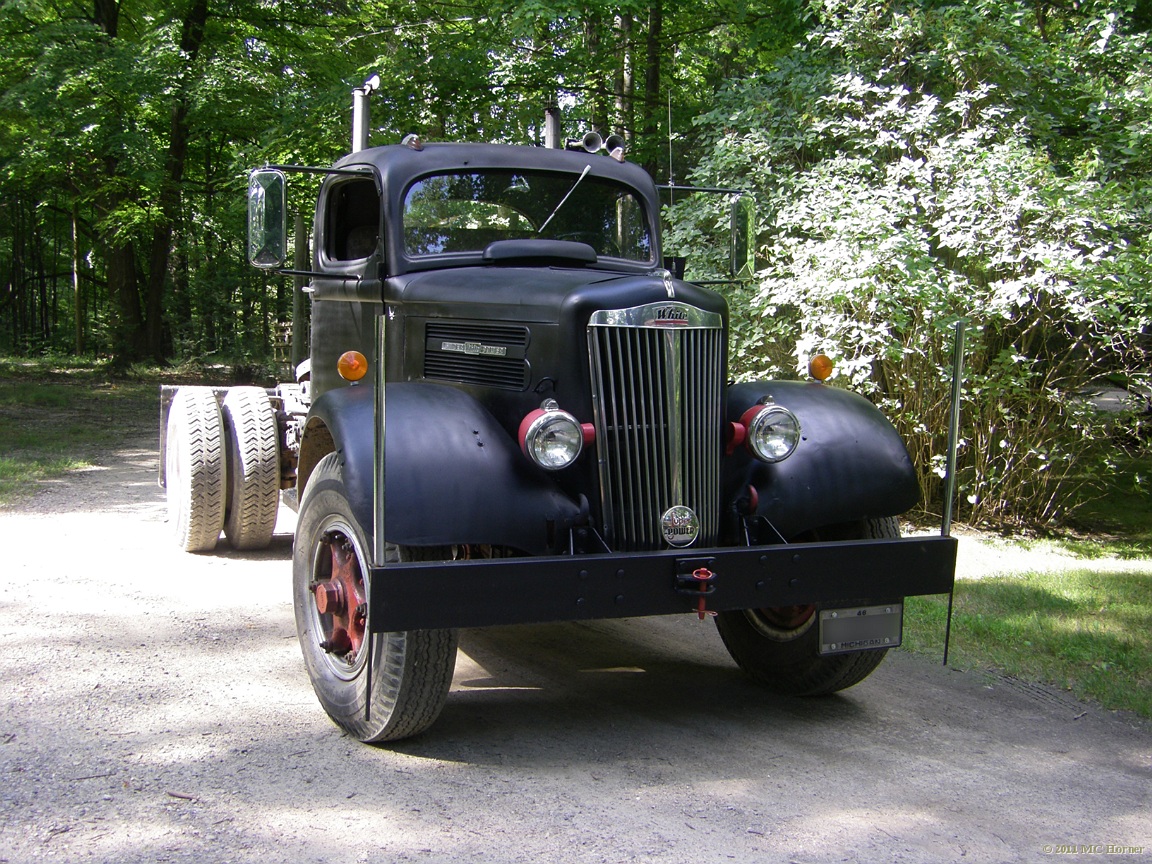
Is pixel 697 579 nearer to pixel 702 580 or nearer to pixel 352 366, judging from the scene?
pixel 702 580

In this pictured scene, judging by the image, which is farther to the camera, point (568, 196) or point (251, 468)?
point (251, 468)

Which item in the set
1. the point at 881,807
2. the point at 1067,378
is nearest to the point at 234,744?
the point at 881,807

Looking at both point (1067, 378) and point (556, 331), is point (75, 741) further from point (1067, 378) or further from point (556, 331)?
point (1067, 378)

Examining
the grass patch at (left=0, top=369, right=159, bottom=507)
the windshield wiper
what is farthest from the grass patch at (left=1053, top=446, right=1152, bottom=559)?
the grass patch at (left=0, top=369, right=159, bottom=507)

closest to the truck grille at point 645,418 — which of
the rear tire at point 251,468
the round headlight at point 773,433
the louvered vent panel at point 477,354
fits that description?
the round headlight at point 773,433

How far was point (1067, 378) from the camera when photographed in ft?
26.3

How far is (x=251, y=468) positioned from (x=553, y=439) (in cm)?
327

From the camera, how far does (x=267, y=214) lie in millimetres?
4617

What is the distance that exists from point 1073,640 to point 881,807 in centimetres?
261

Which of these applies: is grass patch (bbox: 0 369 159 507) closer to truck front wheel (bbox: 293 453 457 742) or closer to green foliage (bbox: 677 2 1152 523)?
truck front wheel (bbox: 293 453 457 742)

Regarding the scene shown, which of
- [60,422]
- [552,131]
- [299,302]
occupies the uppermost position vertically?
[552,131]

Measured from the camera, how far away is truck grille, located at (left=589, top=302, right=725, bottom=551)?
386 cm

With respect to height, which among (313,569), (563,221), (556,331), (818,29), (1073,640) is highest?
(818,29)

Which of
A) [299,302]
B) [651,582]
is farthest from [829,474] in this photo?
[299,302]
